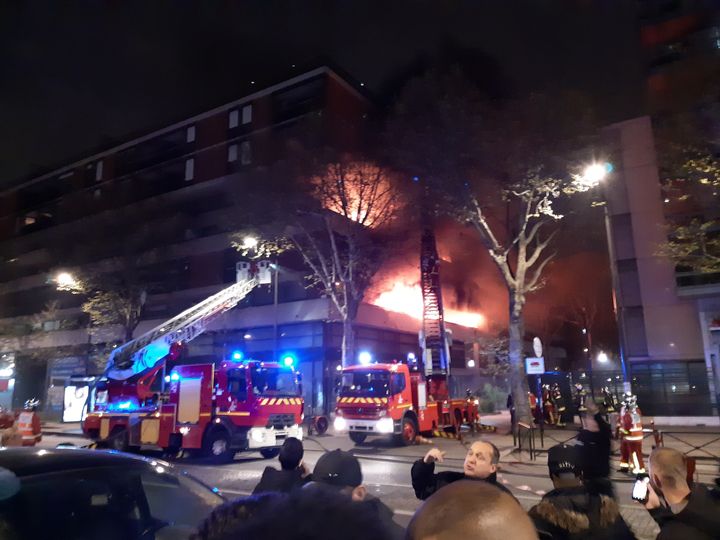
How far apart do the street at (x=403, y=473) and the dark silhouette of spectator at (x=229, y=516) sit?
639cm

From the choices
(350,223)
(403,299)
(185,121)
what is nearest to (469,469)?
(350,223)

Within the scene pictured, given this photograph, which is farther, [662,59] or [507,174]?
[662,59]

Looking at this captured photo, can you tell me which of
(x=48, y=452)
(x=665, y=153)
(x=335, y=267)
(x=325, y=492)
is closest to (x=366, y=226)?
(x=335, y=267)

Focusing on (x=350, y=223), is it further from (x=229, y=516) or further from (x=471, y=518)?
(x=471, y=518)

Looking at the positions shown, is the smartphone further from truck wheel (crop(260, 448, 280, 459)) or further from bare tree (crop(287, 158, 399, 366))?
bare tree (crop(287, 158, 399, 366))

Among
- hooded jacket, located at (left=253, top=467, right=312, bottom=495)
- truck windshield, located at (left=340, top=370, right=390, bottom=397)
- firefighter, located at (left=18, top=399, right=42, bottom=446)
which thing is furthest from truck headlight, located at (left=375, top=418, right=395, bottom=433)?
hooded jacket, located at (left=253, top=467, right=312, bottom=495)

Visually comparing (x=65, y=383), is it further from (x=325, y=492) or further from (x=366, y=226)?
(x=325, y=492)

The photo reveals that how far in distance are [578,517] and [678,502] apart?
0.68 metres

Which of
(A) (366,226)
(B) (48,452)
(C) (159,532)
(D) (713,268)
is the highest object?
(A) (366,226)

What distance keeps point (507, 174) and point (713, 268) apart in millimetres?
Answer: 7835

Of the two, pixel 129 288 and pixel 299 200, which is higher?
pixel 299 200

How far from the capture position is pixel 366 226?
2378 centimetres

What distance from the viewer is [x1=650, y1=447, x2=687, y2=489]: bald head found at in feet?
9.96

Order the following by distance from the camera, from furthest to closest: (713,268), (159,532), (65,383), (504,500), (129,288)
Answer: (65,383) < (129,288) < (713,268) < (159,532) < (504,500)
